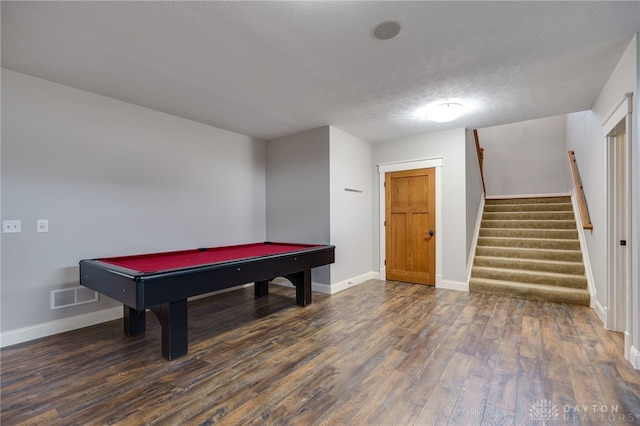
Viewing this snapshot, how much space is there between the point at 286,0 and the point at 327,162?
2.62m

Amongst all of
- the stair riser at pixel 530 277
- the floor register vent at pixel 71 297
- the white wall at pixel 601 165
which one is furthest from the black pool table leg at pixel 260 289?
the white wall at pixel 601 165

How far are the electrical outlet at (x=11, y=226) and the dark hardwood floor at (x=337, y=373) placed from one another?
3.42 ft

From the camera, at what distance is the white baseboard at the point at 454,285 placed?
14.4 ft

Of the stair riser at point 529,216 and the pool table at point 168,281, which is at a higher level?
Answer: the stair riser at point 529,216

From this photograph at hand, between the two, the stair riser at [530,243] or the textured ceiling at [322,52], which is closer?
the textured ceiling at [322,52]

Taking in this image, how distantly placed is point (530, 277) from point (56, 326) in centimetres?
576

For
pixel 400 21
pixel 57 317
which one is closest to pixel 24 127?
pixel 57 317

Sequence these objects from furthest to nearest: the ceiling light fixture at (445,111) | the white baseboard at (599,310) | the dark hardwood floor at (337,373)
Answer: the ceiling light fixture at (445,111) → the white baseboard at (599,310) → the dark hardwood floor at (337,373)

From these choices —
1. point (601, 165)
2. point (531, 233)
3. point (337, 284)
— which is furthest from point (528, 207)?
point (337, 284)

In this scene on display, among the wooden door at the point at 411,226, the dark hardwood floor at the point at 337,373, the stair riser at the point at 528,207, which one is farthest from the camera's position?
the stair riser at the point at 528,207

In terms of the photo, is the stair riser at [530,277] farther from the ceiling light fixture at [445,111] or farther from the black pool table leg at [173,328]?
the black pool table leg at [173,328]

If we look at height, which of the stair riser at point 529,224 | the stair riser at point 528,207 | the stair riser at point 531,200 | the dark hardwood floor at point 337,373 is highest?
the stair riser at point 531,200

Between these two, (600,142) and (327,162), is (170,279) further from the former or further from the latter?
(600,142)

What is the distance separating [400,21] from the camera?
201 centimetres
